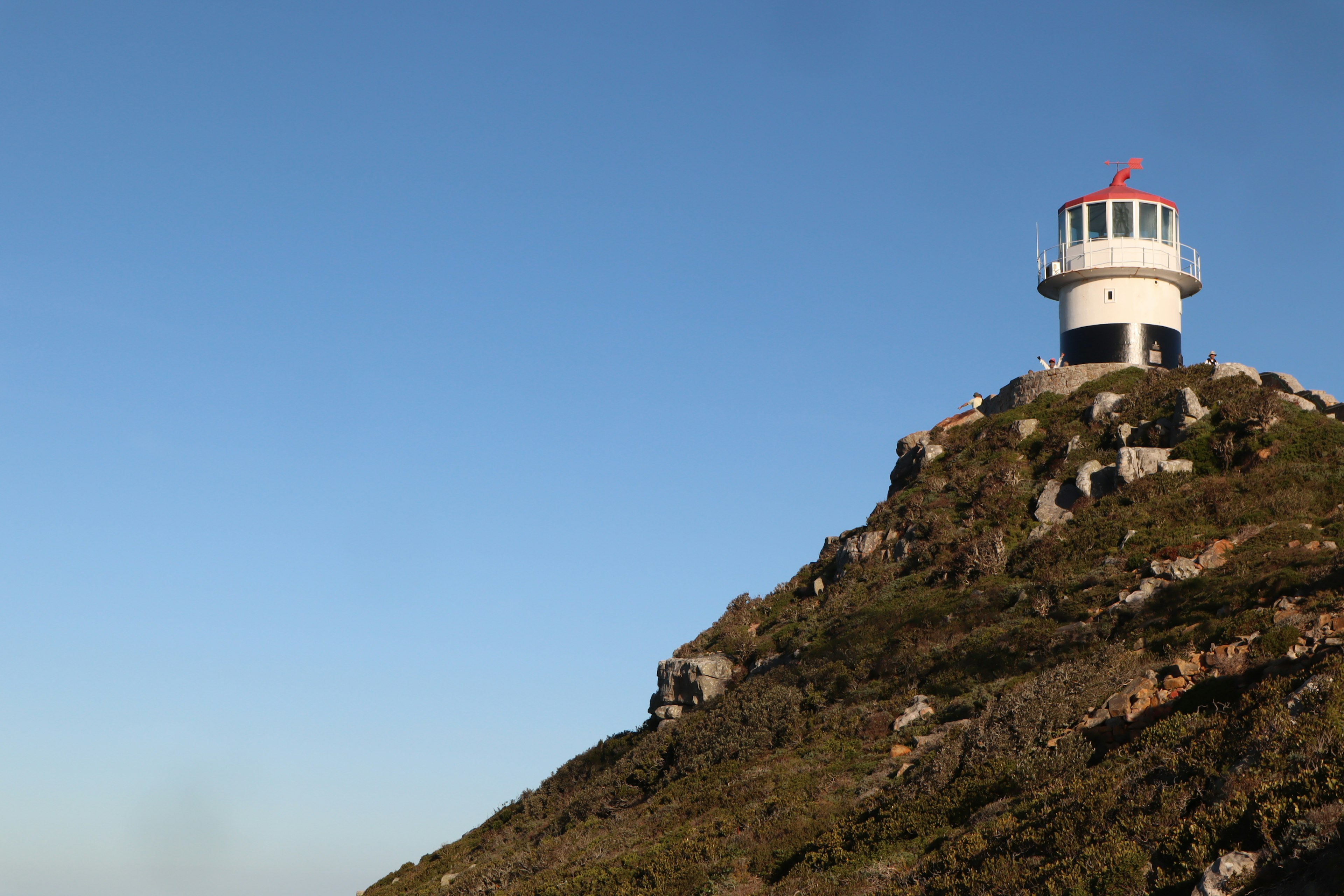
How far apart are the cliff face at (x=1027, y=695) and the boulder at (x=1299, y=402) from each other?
0.13 metres

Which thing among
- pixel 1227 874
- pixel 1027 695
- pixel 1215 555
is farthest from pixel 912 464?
pixel 1227 874

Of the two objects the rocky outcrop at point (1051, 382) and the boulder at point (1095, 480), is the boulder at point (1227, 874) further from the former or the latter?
the rocky outcrop at point (1051, 382)

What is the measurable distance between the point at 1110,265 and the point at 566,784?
24108 millimetres

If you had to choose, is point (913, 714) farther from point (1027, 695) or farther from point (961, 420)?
point (961, 420)

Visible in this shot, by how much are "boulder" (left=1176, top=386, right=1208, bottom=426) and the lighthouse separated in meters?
8.25

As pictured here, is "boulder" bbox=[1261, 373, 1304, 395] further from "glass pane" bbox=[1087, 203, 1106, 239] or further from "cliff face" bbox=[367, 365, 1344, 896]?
"glass pane" bbox=[1087, 203, 1106, 239]

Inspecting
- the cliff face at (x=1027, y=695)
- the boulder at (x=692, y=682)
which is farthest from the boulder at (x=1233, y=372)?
the boulder at (x=692, y=682)

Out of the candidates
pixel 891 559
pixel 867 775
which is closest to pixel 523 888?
pixel 867 775

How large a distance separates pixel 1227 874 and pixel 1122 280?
32125mm

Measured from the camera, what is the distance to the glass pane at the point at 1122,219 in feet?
131

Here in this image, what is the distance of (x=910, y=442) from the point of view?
38.8 meters

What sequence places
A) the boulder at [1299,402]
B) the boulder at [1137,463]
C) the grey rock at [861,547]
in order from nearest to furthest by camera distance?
the boulder at [1137,463], the boulder at [1299,402], the grey rock at [861,547]

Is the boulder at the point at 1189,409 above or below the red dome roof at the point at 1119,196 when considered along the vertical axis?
below

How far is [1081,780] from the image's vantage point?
47.3 feet
